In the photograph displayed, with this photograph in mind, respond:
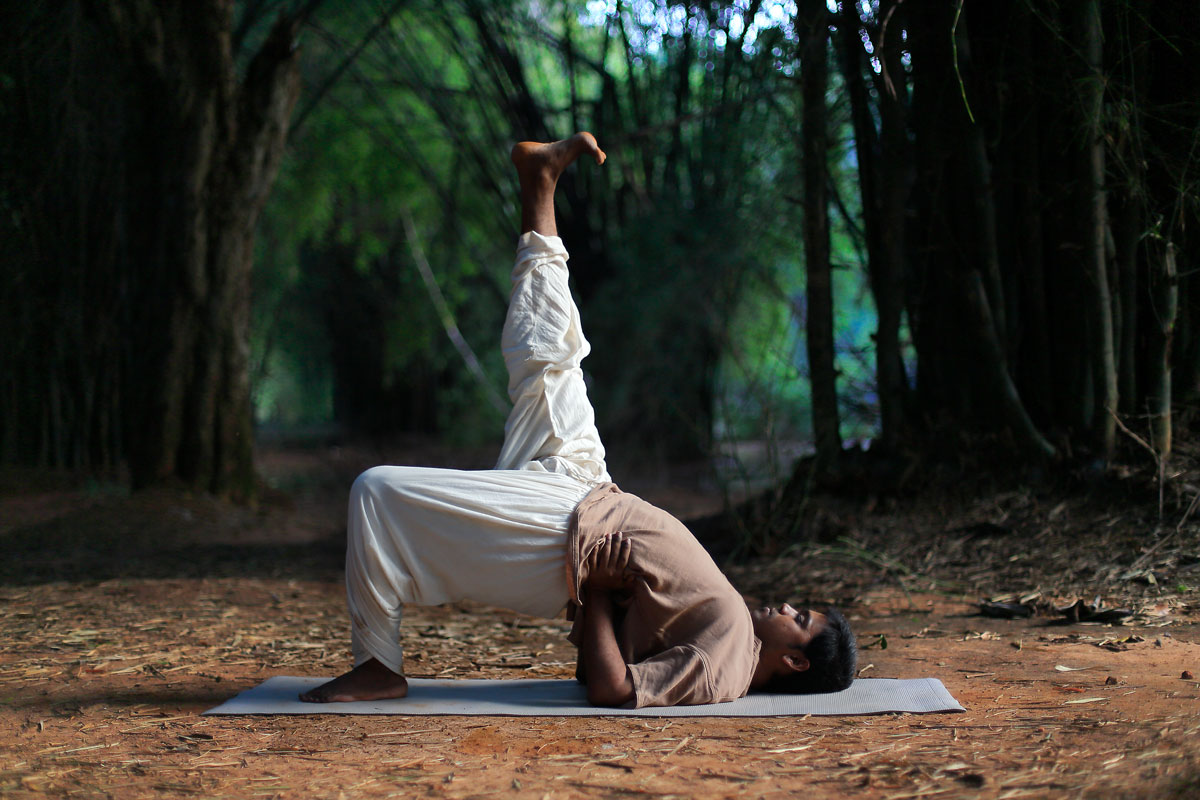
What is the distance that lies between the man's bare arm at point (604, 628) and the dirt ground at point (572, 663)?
3.5 inches

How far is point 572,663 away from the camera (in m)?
2.82

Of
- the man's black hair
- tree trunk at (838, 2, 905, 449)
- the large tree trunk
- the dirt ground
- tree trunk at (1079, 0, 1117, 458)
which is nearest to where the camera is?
the dirt ground

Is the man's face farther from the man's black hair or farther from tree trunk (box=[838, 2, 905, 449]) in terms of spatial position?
tree trunk (box=[838, 2, 905, 449])

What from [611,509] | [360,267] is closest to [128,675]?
[611,509]

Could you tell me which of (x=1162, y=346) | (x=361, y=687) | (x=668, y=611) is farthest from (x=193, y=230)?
(x=1162, y=346)

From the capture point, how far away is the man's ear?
2.31m

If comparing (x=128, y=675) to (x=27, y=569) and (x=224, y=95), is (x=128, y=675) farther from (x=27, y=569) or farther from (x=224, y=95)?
(x=224, y=95)

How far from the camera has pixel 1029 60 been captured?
3.80m

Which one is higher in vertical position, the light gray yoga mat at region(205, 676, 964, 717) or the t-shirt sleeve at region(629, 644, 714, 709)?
the t-shirt sleeve at region(629, 644, 714, 709)

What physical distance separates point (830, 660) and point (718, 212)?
545 cm

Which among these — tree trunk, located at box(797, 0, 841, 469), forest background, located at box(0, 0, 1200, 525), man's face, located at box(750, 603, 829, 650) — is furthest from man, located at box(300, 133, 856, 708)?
tree trunk, located at box(797, 0, 841, 469)

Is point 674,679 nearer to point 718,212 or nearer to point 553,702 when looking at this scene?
point 553,702

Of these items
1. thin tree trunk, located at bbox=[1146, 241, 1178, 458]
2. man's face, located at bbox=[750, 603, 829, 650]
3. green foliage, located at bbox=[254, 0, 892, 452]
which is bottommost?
man's face, located at bbox=[750, 603, 829, 650]

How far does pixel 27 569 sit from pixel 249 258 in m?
2.23
